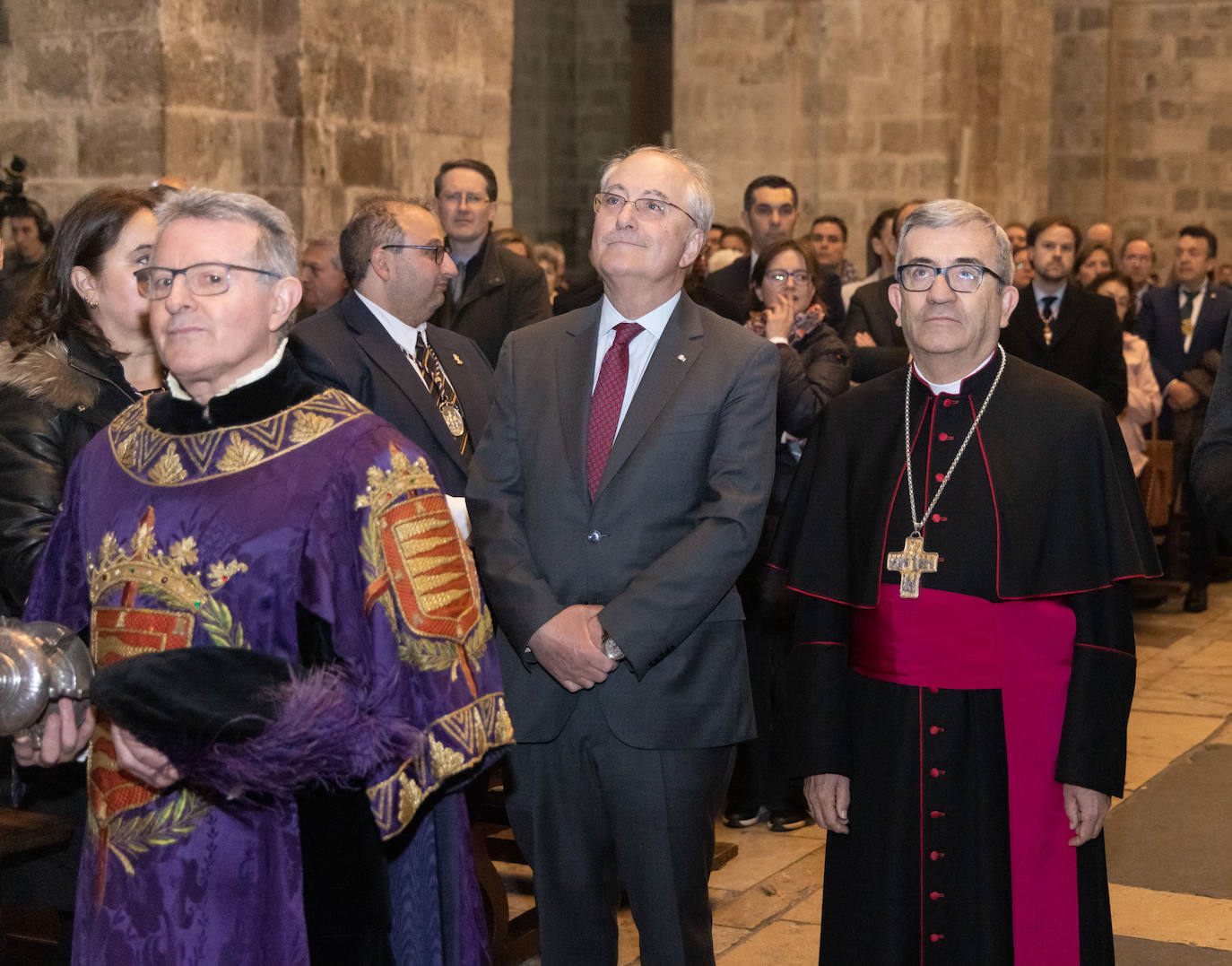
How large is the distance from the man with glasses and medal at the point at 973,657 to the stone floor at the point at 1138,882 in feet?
3.61

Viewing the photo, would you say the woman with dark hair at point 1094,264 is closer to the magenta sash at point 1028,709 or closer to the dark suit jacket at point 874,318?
the dark suit jacket at point 874,318

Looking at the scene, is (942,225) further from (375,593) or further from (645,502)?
(375,593)

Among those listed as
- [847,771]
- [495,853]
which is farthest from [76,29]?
[847,771]

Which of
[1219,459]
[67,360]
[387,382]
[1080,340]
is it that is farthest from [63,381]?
[1080,340]

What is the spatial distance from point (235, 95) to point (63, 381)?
13.6 ft

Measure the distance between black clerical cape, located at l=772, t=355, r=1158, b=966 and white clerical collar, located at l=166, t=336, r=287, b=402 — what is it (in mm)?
1183

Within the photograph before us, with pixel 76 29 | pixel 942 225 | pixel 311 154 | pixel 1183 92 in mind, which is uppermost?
pixel 1183 92

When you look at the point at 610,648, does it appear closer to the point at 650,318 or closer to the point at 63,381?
the point at 650,318

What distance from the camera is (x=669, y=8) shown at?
1800 centimetres

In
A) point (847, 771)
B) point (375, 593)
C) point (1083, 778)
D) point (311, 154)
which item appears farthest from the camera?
point (311, 154)

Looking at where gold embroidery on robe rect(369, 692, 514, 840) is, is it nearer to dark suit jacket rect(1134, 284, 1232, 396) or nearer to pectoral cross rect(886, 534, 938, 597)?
pectoral cross rect(886, 534, 938, 597)

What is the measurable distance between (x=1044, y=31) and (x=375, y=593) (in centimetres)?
1339

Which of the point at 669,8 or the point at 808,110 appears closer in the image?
the point at 808,110

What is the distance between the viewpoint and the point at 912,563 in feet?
10.1
